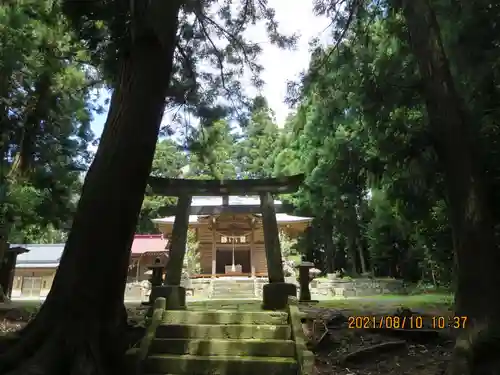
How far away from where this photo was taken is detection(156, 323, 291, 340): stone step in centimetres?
496

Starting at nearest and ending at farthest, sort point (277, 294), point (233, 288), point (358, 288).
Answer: point (277, 294)
point (358, 288)
point (233, 288)

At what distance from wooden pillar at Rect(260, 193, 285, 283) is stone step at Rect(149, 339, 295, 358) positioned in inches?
75.4

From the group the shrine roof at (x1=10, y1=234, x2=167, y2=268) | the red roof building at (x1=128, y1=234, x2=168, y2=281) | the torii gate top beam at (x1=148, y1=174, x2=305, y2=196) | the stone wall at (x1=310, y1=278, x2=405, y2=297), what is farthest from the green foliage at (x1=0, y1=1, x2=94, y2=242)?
the shrine roof at (x1=10, y1=234, x2=167, y2=268)

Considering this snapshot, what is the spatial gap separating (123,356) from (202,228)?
54.1ft

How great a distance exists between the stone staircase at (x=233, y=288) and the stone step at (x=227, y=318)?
10.7m

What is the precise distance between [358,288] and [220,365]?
41.2 ft

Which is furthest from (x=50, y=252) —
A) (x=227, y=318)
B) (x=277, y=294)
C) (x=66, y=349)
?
(x=66, y=349)

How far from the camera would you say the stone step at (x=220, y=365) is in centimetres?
430

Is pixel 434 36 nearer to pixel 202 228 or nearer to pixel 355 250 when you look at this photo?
pixel 202 228

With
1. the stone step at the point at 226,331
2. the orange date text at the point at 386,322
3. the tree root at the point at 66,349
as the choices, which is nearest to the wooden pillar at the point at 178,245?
the stone step at the point at 226,331

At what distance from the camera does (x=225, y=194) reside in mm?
7512

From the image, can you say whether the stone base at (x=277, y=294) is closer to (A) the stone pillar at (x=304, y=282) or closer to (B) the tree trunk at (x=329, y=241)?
Result: (A) the stone pillar at (x=304, y=282)

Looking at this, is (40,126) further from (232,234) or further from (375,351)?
(232,234)

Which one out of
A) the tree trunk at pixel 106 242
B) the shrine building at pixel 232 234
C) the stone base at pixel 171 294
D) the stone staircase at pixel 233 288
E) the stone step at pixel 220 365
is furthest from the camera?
the shrine building at pixel 232 234
